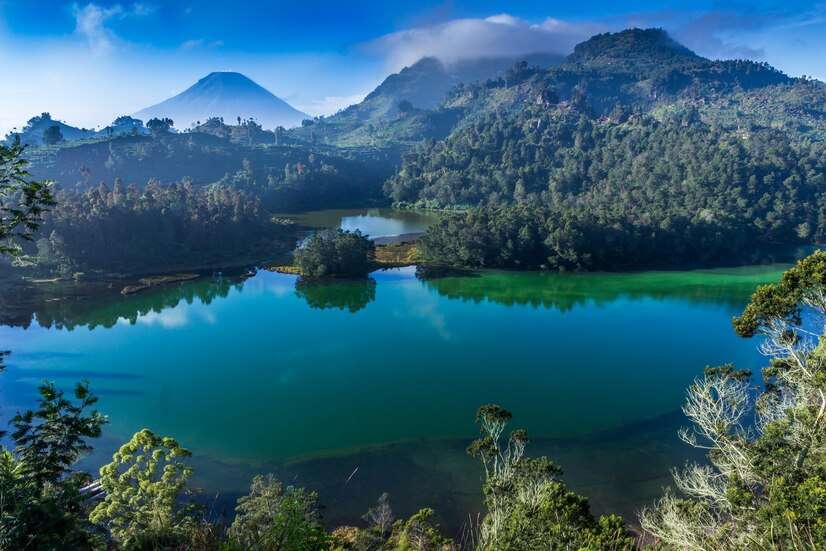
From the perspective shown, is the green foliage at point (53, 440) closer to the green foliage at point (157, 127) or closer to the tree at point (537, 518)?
the tree at point (537, 518)

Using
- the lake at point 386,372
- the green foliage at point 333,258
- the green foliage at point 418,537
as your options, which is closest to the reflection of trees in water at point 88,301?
the lake at point 386,372

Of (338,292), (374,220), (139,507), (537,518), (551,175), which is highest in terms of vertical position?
(551,175)

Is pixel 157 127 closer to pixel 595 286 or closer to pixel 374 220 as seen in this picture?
pixel 374 220

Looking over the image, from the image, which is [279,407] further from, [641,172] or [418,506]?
[641,172]

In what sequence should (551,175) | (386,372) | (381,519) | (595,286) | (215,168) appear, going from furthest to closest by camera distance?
(215,168) → (551,175) → (595,286) → (386,372) → (381,519)

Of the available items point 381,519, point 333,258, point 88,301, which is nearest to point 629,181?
point 333,258
